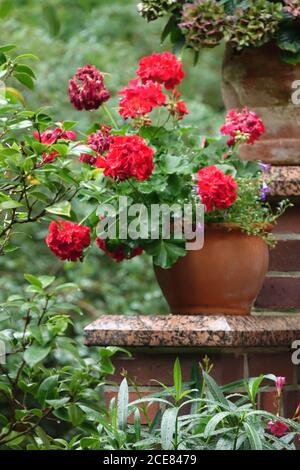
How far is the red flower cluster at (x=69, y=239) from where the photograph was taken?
2352 millimetres

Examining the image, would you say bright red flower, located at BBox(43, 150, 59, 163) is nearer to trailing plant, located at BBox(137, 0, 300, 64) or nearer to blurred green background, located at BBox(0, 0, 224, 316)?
trailing plant, located at BBox(137, 0, 300, 64)

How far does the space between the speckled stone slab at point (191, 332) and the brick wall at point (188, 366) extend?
73 millimetres

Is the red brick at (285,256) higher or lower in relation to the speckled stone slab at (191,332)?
higher

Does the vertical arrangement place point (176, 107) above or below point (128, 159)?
above

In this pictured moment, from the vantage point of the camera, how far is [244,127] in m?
2.50

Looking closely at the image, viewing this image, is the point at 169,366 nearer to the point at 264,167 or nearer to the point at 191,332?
the point at 191,332

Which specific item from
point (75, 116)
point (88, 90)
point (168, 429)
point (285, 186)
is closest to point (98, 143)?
point (88, 90)

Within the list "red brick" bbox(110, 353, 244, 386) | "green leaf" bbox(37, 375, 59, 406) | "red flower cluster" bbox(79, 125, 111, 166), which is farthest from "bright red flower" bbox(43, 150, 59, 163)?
"red brick" bbox(110, 353, 244, 386)

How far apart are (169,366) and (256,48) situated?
929mm

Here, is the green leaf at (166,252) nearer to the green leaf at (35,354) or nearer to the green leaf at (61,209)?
the green leaf at (61,209)

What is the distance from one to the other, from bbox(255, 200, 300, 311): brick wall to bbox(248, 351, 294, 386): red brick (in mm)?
224

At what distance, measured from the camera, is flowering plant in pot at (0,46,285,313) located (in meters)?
2.36

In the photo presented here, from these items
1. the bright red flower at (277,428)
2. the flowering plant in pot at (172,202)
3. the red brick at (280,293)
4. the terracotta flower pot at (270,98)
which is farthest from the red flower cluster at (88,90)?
the bright red flower at (277,428)
